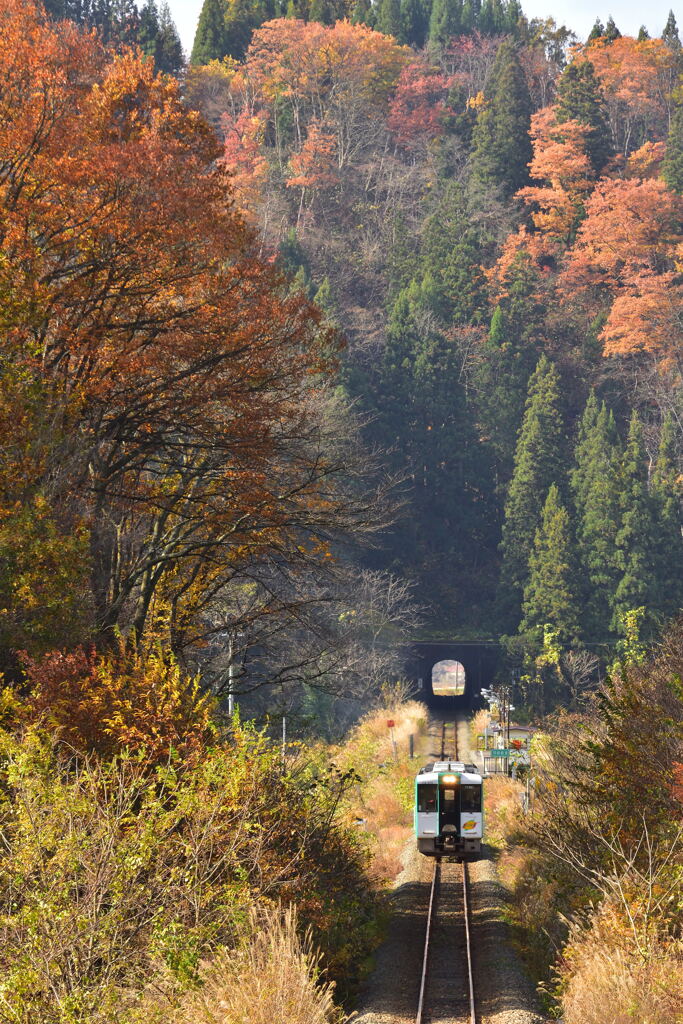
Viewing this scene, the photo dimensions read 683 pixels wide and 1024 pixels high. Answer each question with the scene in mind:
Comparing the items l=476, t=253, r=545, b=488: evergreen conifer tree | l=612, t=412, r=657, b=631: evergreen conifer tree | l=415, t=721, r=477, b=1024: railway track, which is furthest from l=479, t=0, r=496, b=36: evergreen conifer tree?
l=415, t=721, r=477, b=1024: railway track

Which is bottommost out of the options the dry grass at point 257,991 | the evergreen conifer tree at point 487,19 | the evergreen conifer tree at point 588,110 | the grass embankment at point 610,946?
the grass embankment at point 610,946

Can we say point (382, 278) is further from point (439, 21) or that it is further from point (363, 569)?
point (439, 21)

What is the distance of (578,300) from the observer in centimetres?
9562

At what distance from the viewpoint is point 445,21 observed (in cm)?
13762

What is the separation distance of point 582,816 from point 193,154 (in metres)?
12.2

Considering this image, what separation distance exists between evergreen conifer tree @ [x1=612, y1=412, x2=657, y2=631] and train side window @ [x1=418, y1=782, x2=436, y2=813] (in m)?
44.1

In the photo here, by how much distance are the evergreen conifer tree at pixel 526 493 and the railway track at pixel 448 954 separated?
48032 millimetres

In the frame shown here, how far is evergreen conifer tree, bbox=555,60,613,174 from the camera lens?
102 m

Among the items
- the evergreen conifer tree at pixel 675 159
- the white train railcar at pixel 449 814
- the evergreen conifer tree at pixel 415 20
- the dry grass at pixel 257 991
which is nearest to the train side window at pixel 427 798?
the white train railcar at pixel 449 814

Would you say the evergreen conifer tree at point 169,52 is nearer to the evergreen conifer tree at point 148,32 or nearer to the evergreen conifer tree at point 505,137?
the evergreen conifer tree at point 148,32

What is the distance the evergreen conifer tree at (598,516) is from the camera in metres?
75.4

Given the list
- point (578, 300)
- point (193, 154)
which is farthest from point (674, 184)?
point (193, 154)

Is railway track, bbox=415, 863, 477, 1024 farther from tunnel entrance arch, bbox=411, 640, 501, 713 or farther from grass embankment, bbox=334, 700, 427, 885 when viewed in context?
tunnel entrance arch, bbox=411, 640, 501, 713

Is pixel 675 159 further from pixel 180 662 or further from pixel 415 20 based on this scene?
pixel 180 662
